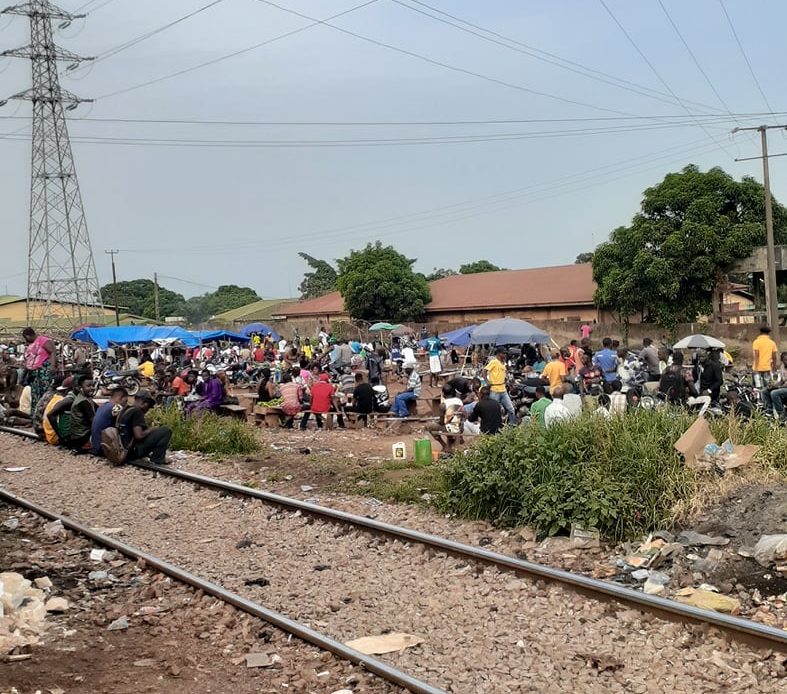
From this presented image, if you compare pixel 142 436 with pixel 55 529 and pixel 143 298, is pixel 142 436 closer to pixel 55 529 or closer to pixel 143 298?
pixel 55 529

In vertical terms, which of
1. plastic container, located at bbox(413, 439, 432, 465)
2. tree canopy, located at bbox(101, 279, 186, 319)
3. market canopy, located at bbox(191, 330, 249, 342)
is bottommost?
plastic container, located at bbox(413, 439, 432, 465)

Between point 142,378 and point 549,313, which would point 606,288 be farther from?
point 142,378

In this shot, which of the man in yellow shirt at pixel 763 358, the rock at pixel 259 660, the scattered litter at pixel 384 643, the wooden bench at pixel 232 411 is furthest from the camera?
the wooden bench at pixel 232 411

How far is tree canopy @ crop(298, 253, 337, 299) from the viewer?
75.1 meters

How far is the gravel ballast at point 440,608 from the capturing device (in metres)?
5.23

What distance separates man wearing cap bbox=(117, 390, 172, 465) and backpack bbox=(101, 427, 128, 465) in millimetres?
111

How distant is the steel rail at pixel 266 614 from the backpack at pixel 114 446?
3199 millimetres

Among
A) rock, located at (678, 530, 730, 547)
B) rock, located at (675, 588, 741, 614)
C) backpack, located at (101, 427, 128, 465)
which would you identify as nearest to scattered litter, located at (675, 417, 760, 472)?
rock, located at (678, 530, 730, 547)

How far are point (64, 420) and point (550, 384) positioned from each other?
8.75 metres

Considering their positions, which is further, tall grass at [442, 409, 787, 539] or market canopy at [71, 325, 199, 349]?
market canopy at [71, 325, 199, 349]

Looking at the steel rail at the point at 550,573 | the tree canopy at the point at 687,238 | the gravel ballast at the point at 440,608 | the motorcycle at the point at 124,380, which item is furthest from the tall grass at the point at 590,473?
the tree canopy at the point at 687,238

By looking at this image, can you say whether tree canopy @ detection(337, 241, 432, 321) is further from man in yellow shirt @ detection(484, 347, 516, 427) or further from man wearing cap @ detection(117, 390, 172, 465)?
man wearing cap @ detection(117, 390, 172, 465)

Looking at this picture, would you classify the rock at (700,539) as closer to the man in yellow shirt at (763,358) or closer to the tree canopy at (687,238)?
the man in yellow shirt at (763,358)

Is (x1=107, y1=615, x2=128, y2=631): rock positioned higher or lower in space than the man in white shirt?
lower
